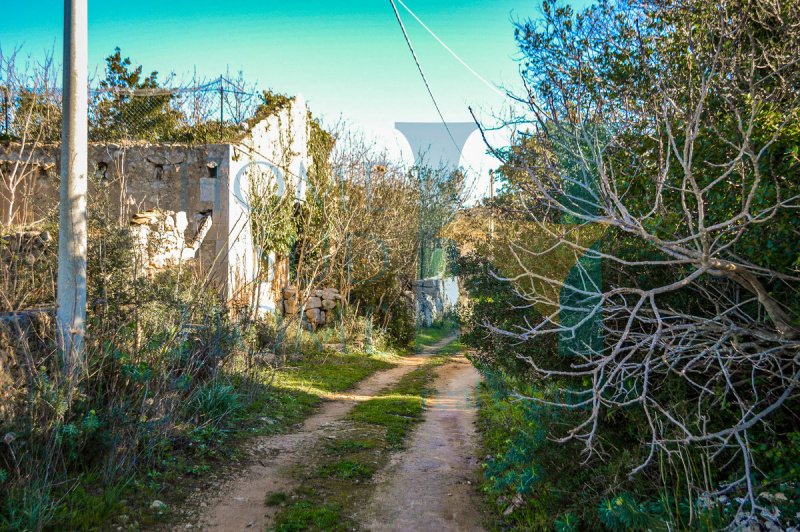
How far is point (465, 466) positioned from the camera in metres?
6.32

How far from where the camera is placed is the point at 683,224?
445 centimetres

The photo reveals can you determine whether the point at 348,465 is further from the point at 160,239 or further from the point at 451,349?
the point at 451,349

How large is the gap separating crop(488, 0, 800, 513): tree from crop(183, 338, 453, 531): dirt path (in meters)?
2.73

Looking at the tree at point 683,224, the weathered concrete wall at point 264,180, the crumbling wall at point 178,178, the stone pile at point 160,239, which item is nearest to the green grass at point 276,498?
the tree at point 683,224

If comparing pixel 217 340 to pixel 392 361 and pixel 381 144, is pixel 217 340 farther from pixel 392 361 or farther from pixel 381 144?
pixel 381 144

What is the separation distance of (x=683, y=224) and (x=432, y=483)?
3.45 meters

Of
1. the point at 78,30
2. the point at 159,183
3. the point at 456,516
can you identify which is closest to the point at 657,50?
the point at 456,516

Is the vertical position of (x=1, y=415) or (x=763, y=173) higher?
(x=763, y=173)

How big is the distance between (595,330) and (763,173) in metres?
2.00

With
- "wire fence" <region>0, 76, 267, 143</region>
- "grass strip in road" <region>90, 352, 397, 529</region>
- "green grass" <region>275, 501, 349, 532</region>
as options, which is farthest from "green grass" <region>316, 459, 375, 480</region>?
"wire fence" <region>0, 76, 267, 143</region>

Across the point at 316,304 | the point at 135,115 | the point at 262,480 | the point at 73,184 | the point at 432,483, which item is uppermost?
the point at 135,115

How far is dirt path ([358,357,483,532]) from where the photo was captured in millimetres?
4789

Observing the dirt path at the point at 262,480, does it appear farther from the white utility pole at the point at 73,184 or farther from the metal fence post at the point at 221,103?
the metal fence post at the point at 221,103

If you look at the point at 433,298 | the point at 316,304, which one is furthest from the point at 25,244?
the point at 433,298
